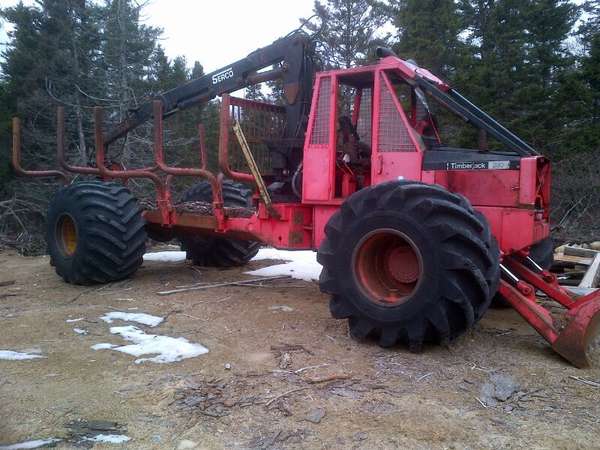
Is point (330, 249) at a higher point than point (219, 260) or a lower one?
higher

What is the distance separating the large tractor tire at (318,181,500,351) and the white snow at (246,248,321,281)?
3042 millimetres

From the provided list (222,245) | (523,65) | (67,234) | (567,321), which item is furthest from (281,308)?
(523,65)

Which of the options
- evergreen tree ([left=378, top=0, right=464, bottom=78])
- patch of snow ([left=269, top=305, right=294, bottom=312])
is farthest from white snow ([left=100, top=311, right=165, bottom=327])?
evergreen tree ([left=378, top=0, right=464, bottom=78])

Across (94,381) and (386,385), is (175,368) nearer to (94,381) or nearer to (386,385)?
(94,381)

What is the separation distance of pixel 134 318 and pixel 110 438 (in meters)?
2.64

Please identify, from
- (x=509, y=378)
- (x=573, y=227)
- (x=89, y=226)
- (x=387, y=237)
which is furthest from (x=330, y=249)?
(x=573, y=227)

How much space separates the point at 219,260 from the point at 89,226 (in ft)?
7.41

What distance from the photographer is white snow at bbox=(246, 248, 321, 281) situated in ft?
26.0

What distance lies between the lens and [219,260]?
8.57 meters

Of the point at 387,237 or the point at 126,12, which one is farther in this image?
the point at 126,12

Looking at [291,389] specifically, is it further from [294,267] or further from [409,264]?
[294,267]

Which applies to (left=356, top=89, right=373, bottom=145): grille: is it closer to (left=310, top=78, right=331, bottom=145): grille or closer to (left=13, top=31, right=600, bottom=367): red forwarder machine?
(left=13, top=31, right=600, bottom=367): red forwarder machine

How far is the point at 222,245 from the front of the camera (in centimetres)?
852

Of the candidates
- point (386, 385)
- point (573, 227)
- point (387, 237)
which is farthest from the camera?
point (573, 227)
